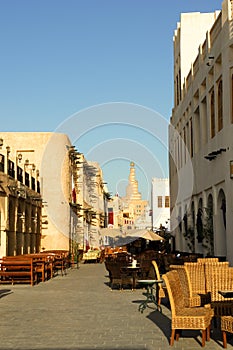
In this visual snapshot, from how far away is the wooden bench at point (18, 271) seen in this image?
19.7 metres

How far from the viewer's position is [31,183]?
109ft

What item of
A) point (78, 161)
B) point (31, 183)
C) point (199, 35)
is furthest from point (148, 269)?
point (78, 161)

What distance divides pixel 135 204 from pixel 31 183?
123 metres

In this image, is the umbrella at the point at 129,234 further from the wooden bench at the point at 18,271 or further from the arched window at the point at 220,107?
the arched window at the point at 220,107

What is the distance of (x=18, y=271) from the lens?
805 inches

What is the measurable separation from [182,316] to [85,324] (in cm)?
284

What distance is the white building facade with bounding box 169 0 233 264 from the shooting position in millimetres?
18584

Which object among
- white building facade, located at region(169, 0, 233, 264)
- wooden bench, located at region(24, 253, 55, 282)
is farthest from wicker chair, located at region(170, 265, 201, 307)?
wooden bench, located at region(24, 253, 55, 282)

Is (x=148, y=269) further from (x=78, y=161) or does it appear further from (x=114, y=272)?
(x=78, y=161)

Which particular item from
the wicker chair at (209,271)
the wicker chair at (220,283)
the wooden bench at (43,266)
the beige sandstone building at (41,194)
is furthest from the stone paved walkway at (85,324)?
the beige sandstone building at (41,194)

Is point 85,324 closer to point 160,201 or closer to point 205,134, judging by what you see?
point 205,134

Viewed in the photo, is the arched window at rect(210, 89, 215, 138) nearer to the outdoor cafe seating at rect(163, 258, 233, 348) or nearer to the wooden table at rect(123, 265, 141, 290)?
the wooden table at rect(123, 265, 141, 290)

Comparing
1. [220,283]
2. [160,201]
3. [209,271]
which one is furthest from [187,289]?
[160,201]

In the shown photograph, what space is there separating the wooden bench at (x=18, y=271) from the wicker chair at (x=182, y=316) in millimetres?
11910
